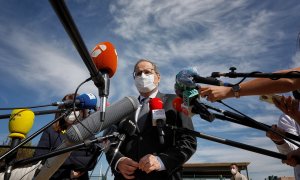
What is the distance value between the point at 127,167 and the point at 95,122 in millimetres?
757

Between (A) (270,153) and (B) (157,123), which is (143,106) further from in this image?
(A) (270,153)

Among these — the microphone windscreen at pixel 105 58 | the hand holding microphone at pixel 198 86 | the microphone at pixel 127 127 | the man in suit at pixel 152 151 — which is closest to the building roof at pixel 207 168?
the man in suit at pixel 152 151

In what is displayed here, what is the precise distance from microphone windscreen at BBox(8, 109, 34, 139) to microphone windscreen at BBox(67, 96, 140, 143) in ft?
1.50

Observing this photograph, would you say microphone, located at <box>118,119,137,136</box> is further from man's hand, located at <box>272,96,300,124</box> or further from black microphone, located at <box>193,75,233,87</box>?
man's hand, located at <box>272,96,300,124</box>

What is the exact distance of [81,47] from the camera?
1115 mm

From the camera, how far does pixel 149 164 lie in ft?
8.41

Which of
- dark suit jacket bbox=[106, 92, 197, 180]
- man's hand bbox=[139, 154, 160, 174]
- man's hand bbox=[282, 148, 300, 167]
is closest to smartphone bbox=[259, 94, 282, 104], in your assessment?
man's hand bbox=[282, 148, 300, 167]

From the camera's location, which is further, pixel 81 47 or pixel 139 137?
pixel 139 137

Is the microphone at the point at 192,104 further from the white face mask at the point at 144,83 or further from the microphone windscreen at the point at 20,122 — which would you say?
the microphone windscreen at the point at 20,122

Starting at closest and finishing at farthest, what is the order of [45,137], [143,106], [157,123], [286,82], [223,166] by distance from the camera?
[286,82] → [157,123] → [143,106] → [45,137] → [223,166]

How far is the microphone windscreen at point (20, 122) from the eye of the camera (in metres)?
2.38

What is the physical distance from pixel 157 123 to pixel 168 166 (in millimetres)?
460

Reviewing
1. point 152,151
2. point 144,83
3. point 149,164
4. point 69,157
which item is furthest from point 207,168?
point 149,164

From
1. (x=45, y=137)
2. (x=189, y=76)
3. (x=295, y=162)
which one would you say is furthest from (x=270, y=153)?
(x=45, y=137)
